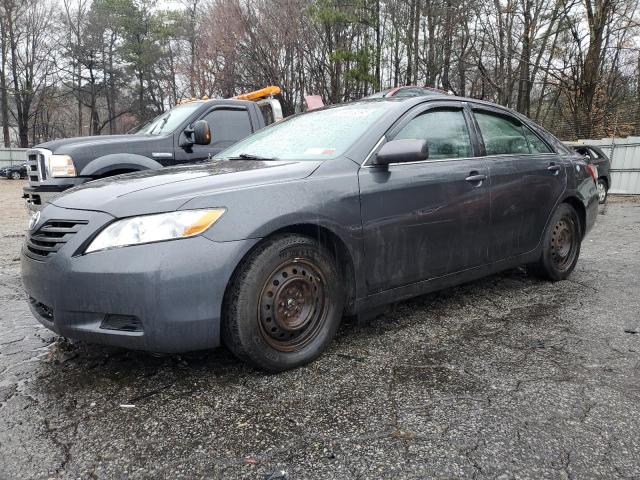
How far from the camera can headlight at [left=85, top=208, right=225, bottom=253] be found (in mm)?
2203

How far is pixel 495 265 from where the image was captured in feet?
12.0

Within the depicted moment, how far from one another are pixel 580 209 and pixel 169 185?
3.79m

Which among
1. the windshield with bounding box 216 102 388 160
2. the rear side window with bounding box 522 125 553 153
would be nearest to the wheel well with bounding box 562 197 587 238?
the rear side window with bounding box 522 125 553 153

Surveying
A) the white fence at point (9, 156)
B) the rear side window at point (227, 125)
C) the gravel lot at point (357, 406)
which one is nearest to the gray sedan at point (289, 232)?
the gravel lot at point (357, 406)

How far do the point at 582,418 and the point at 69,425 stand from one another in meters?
2.22

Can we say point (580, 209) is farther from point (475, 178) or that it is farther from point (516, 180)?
point (475, 178)

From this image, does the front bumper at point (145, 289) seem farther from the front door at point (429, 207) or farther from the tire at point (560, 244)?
the tire at point (560, 244)

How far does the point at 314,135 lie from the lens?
3246mm

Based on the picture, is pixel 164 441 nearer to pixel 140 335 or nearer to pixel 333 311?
pixel 140 335

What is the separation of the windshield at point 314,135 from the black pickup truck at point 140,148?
2.08 m

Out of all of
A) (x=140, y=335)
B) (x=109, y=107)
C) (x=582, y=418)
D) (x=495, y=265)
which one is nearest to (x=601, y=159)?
(x=495, y=265)

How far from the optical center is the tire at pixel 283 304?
234 cm

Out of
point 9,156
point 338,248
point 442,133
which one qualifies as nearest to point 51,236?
point 338,248

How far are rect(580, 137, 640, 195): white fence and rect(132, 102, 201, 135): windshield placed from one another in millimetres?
12884
